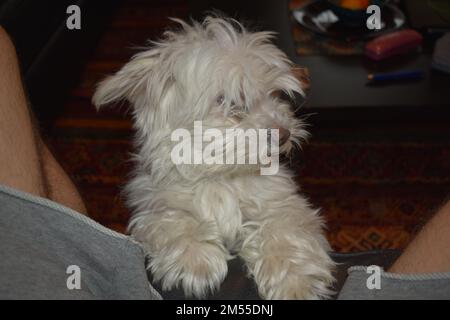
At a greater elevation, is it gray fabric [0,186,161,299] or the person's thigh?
the person's thigh

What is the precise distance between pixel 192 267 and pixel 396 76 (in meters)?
1.25

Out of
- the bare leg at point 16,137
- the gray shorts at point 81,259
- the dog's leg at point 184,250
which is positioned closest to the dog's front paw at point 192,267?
the dog's leg at point 184,250

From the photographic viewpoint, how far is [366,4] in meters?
2.26

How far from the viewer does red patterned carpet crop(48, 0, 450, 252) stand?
2.22 meters

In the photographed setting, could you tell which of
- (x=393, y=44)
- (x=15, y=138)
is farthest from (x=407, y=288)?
(x=393, y=44)

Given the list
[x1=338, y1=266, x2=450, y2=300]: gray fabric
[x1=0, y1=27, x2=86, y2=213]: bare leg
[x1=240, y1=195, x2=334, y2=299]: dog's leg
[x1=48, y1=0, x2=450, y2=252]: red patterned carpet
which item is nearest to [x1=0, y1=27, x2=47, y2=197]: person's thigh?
[x1=0, y1=27, x2=86, y2=213]: bare leg

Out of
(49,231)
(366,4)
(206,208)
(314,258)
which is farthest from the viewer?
(366,4)

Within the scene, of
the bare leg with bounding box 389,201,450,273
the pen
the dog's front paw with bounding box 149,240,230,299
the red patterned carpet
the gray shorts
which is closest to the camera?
the gray shorts

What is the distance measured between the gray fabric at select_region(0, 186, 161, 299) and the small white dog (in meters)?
0.24

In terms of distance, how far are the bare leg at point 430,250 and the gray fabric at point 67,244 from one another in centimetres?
48

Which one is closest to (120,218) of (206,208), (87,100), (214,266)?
(87,100)

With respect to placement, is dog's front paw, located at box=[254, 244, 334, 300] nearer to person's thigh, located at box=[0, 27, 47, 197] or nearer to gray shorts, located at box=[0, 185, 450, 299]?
gray shorts, located at box=[0, 185, 450, 299]
